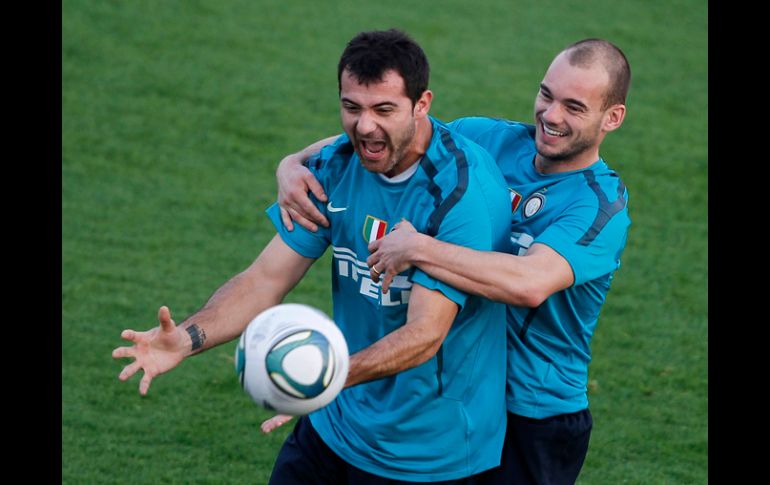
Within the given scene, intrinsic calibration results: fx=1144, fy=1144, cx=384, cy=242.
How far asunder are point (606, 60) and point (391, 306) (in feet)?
5.26

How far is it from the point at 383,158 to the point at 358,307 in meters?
0.69

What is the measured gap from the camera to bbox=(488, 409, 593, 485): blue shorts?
16.4ft

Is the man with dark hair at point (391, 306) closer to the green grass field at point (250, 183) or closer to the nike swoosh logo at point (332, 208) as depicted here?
the nike swoosh logo at point (332, 208)

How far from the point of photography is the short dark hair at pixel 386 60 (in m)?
4.34

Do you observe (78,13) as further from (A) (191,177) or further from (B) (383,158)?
(B) (383,158)

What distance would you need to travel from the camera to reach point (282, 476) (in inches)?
195

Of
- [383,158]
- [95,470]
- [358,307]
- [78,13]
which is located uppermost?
[78,13]

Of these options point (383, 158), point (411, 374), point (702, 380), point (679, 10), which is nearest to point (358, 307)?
point (411, 374)

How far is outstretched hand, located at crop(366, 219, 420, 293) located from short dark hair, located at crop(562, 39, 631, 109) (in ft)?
4.38

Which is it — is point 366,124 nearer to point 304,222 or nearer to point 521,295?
point 304,222

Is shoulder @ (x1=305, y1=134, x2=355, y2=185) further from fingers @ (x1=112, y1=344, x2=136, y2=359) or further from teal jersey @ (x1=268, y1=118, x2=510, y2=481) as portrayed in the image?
fingers @ (x1=112, y1=344, x2=136, y2=359)

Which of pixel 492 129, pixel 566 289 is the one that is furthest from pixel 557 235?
pixel 492 129

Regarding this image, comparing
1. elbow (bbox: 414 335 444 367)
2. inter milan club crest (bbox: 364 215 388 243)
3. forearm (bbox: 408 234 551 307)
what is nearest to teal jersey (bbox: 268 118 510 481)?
inter milan club crest (bbox: 364 215 388 243)

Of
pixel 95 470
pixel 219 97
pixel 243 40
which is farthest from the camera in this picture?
pixel 243 40
